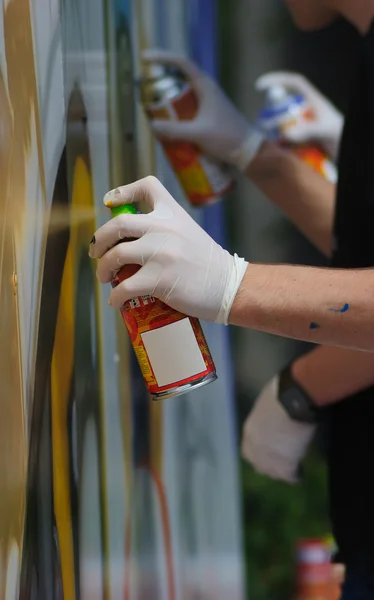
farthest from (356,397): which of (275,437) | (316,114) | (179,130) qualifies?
(316,114)

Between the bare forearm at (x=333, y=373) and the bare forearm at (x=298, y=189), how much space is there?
339 millimetres

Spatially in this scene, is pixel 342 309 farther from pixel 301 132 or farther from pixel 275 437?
pixel 301 132

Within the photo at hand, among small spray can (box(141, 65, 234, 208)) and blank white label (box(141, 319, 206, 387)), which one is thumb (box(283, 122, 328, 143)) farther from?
blank white label (box(141, 319, 206, 387))

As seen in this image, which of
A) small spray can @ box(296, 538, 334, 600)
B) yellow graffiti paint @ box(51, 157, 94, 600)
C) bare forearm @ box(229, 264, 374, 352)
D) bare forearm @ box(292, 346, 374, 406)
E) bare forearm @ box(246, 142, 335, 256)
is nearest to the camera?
bare forearm @ box(229, 264, 374, 352)

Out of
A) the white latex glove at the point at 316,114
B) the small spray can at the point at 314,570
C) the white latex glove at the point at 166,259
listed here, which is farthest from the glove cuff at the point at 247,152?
the small spray can at the point at 314,570

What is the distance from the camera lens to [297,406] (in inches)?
67.5

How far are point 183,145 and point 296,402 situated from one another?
698 mm

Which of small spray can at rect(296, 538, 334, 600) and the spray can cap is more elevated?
the spray can cap

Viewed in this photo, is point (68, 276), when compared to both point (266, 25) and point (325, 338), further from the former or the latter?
point (266, 25)

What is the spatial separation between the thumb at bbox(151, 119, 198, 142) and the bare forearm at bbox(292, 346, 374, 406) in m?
0.65

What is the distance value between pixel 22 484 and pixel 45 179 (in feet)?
1.50

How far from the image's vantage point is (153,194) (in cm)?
103

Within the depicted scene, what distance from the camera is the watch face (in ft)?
5.58

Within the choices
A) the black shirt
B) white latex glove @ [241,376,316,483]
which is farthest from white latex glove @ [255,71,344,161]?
white latex glove @ [241,376,316,483]
